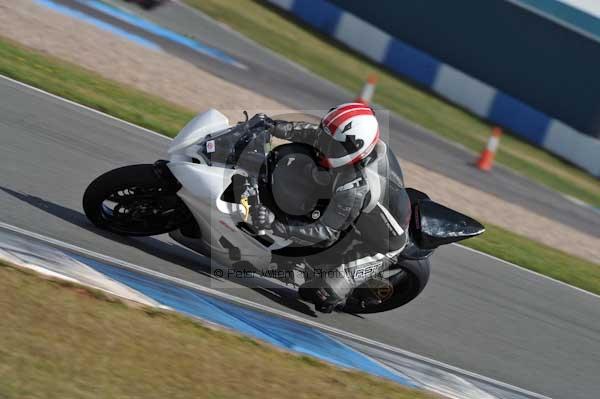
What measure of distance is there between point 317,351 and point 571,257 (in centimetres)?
702

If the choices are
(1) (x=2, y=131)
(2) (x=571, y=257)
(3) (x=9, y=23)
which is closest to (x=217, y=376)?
(1) (x=2, y=131)

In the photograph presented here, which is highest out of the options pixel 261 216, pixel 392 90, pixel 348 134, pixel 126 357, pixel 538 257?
pixel 392 90

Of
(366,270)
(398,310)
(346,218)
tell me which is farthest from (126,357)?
(398,310)

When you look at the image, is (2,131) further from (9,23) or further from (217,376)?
(9,23)

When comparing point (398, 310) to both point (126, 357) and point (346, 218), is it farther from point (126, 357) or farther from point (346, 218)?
point (126, 357)

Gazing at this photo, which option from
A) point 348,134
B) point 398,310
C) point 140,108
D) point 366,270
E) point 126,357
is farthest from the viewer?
point 140,108

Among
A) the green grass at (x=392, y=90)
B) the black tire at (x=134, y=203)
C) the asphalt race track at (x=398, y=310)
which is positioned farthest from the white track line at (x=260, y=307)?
the green grass at (x=392, y=90)

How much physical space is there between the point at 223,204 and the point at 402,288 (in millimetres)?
1776

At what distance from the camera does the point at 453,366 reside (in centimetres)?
721

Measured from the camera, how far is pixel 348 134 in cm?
609

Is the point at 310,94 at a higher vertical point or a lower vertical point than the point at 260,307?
higher

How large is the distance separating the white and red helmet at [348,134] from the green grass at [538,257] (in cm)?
474

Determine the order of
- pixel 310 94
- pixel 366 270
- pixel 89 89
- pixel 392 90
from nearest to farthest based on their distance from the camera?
pixel 366 270
pixel 89 89
pixel 310 94
pixel 392 90

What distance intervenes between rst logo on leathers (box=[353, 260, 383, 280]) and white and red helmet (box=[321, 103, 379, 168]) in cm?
104
